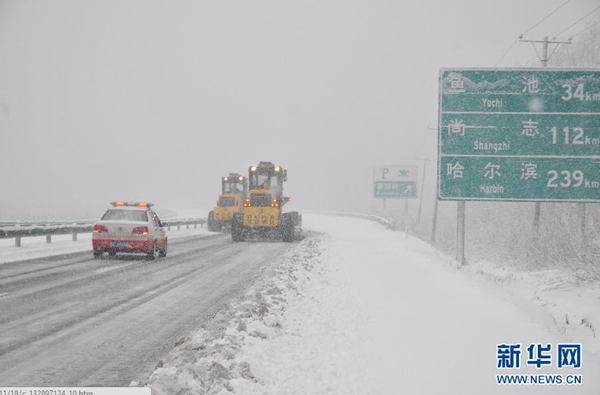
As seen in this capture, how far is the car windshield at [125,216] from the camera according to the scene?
53.9 feet

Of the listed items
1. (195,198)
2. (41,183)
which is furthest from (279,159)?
(41,183)

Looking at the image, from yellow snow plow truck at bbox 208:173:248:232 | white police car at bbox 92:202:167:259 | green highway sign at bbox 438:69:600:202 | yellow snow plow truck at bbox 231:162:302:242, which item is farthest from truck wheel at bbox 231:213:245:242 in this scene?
green highway sign at bbox 438:69:600:202

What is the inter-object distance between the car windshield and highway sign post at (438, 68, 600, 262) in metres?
9.81

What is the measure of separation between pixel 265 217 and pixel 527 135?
12848 millimetres

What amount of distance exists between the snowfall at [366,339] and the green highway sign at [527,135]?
5.73 metres

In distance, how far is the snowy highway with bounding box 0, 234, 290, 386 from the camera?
550 cm

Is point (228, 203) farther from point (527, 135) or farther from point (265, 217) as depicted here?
point (527, 135)

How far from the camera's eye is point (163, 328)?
24.5ft

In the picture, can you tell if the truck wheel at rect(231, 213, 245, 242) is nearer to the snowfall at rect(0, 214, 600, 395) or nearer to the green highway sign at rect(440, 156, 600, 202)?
the green highway sign at rect(440, 156, 600, 202)

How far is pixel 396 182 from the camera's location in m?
61.4

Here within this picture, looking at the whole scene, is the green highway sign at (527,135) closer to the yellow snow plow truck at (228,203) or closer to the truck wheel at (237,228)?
the truck wheel at (237,228)

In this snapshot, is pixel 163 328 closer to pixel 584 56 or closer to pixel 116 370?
pixel 116 370

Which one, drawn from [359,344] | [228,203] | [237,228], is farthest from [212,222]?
[359,344]

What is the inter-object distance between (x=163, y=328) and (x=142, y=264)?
825cm
